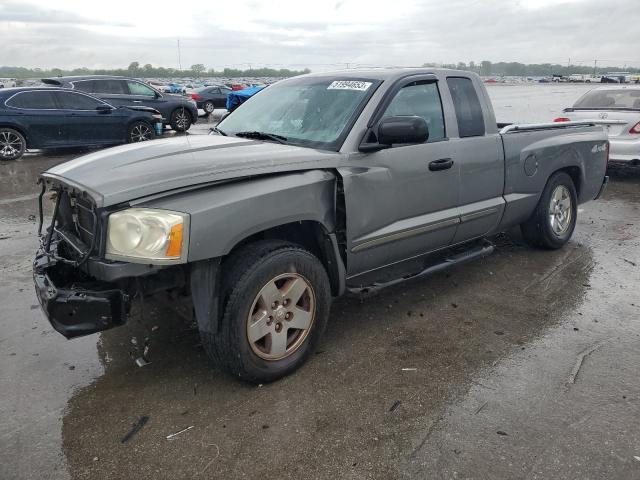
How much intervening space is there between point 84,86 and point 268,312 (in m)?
13.7

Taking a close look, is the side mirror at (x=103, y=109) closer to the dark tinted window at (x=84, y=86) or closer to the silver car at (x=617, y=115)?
the dark tinted window at (x=84, y=86)

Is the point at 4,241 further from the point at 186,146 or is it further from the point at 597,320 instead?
the point at 597,320

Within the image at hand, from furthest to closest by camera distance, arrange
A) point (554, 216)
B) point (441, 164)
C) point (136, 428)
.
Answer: point (554, 216), point (441, 164), point (136, 428)

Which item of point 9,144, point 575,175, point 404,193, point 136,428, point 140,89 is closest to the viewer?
point 136,428

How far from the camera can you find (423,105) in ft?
13.3

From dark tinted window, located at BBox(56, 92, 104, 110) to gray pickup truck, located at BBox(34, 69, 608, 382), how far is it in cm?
877

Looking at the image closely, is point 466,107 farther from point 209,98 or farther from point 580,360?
point 209,98

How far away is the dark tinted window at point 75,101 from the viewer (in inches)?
458

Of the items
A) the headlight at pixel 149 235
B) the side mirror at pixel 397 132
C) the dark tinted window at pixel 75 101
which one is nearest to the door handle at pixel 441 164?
the side mirror at pixel 397 132

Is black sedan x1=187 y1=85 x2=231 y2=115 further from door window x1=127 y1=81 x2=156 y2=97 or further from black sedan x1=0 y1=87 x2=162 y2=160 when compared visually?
black sedan x1=0 y1=87 x2=162 y2=160

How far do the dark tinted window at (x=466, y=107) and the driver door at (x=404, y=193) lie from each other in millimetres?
206

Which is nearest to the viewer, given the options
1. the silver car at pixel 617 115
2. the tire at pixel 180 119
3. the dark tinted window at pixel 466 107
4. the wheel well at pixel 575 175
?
the dark tinted window at pixel 466 107

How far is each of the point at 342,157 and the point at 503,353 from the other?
65.9 inches

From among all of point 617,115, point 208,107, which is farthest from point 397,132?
point 208,107
